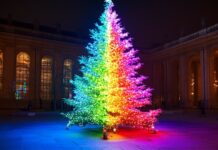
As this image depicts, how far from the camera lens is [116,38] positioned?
1838 cm

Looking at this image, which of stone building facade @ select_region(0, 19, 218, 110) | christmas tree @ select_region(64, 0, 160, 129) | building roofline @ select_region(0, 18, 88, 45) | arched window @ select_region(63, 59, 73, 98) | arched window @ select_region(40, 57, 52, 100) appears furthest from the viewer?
arched window @ select_region(63, 59, 73, 98)

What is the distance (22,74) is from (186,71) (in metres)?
23.8

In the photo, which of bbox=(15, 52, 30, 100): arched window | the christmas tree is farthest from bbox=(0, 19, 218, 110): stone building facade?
the christmas tree

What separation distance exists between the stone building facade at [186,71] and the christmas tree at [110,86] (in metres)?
21.5

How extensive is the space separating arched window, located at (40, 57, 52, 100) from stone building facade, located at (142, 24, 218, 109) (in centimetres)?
1603

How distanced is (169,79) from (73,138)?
4287cm

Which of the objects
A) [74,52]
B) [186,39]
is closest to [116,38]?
[186,39]

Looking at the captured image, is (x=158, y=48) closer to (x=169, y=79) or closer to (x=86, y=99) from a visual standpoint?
(x=169, y=79)

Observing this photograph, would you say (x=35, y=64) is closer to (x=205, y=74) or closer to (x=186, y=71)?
(x=186, y=71)

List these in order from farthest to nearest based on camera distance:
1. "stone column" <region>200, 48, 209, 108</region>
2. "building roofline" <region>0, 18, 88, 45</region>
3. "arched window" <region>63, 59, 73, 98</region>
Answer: "arched window" <region>63, 59, 73, 98</region> → "building roofline" <region>0, 18, 88, 45</region> → "stone column" <region>200, 48, 209, 108</region>

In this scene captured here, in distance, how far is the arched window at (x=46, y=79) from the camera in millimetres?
56294

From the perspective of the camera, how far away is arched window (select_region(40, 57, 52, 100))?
56.3 meters

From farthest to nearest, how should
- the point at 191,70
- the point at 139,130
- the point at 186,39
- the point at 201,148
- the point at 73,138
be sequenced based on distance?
the point at 191,70, the point at 186,39, the point at 139,130, the point at 73,138, the point at 201,148

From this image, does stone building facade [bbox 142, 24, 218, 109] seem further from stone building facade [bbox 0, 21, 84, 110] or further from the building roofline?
stone building facade [bbox 0, 21, 84, 110]
